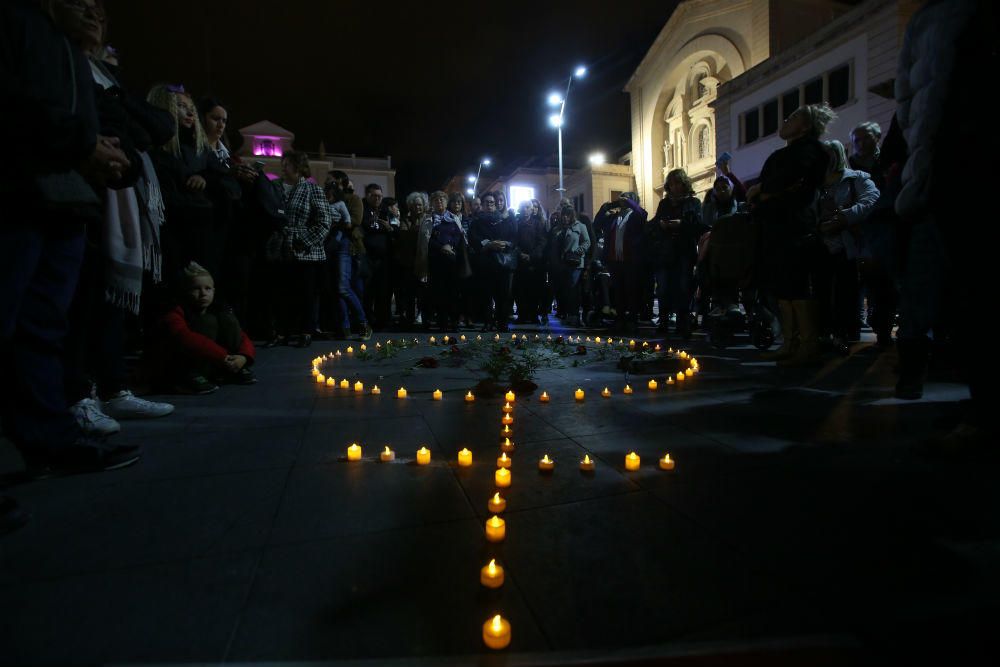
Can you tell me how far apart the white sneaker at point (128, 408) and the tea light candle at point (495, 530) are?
2.76 meters

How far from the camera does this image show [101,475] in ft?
7.97

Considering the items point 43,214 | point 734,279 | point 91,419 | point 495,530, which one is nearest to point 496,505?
point 495,530

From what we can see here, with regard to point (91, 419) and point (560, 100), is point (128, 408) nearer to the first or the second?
point (91, 419)

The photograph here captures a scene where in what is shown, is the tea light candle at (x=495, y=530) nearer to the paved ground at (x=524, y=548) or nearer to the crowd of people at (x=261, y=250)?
the paved ground at (x=524, y=548)

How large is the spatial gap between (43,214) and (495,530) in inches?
85.4

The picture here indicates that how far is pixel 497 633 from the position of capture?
1251 millimetres

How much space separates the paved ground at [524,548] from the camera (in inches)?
50.8

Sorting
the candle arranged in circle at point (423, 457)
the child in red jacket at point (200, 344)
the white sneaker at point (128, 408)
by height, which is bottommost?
the candle arranged in circle at point (423, 457)

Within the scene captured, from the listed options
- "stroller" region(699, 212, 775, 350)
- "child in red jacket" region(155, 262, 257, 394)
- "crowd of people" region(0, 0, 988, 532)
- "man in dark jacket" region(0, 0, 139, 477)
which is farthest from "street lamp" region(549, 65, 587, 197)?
"man in dark jacket" region(0, 0, 139, 477)

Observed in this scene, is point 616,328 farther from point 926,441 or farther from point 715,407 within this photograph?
point 926,441

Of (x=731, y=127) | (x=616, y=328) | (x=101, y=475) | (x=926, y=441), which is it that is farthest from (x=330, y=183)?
(x=731, y=127)

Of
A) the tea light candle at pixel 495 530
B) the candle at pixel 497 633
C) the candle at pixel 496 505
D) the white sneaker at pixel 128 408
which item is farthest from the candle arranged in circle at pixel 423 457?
the white sneaker at pixel 128 408

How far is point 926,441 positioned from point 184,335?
188 inches

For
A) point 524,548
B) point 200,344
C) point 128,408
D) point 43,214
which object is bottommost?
point 524,548
